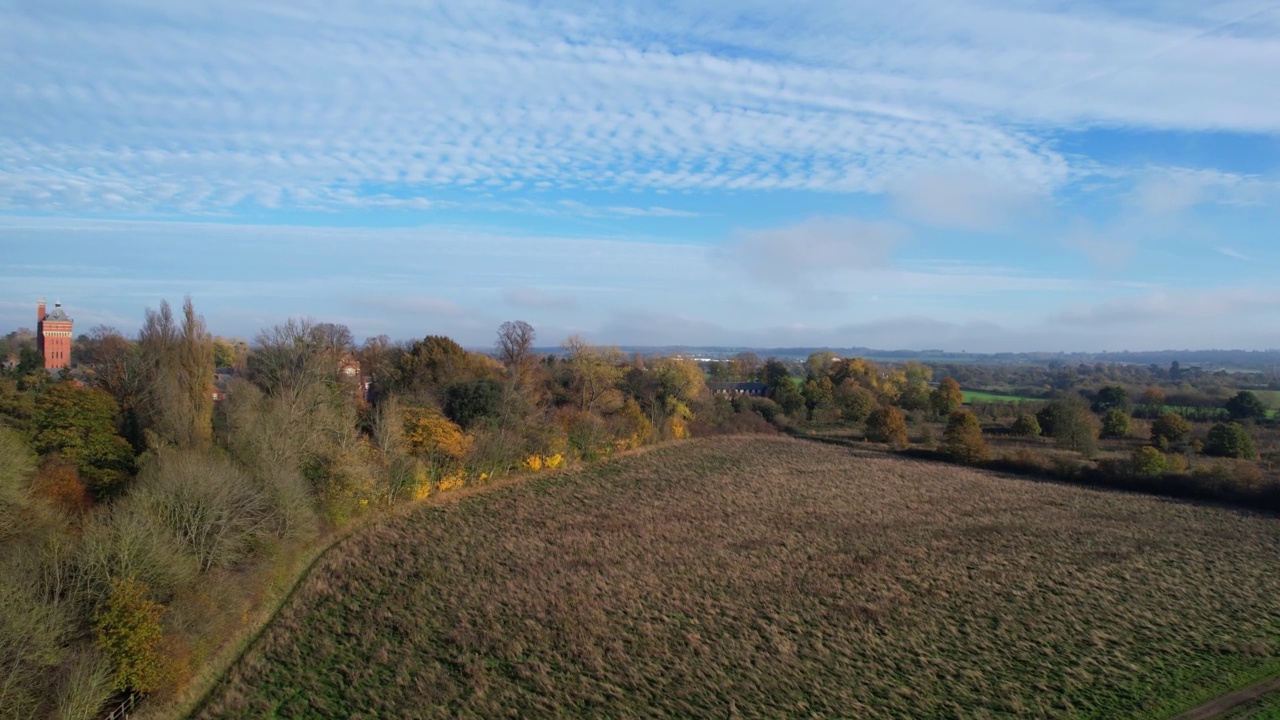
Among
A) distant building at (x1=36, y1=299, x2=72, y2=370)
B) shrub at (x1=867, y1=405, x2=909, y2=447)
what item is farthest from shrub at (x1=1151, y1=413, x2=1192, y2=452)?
distant building at (x1=36, y1=299, x2=72, y2=370)

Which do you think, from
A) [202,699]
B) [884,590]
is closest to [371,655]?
[202,699]

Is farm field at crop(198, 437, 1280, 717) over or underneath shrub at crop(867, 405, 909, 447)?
underneath

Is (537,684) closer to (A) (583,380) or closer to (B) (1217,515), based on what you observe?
(B) (1217,515)

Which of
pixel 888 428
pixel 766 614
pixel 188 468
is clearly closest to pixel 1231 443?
pixel 888 428

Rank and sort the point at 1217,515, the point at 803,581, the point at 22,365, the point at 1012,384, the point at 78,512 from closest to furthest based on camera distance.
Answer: the point at 78,512 < the point at 803,581 < the point at 1217,515 < the point at 22,365 < the point at 1012,384

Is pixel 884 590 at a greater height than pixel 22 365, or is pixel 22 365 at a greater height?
pixel 22 365

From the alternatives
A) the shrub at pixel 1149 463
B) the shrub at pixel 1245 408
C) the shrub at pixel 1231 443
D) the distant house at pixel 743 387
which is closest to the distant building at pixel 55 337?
the distant house at pixel 743 387

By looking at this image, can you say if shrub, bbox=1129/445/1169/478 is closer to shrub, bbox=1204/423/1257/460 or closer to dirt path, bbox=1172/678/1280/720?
shrub, bbox=1204/423/1257/460
